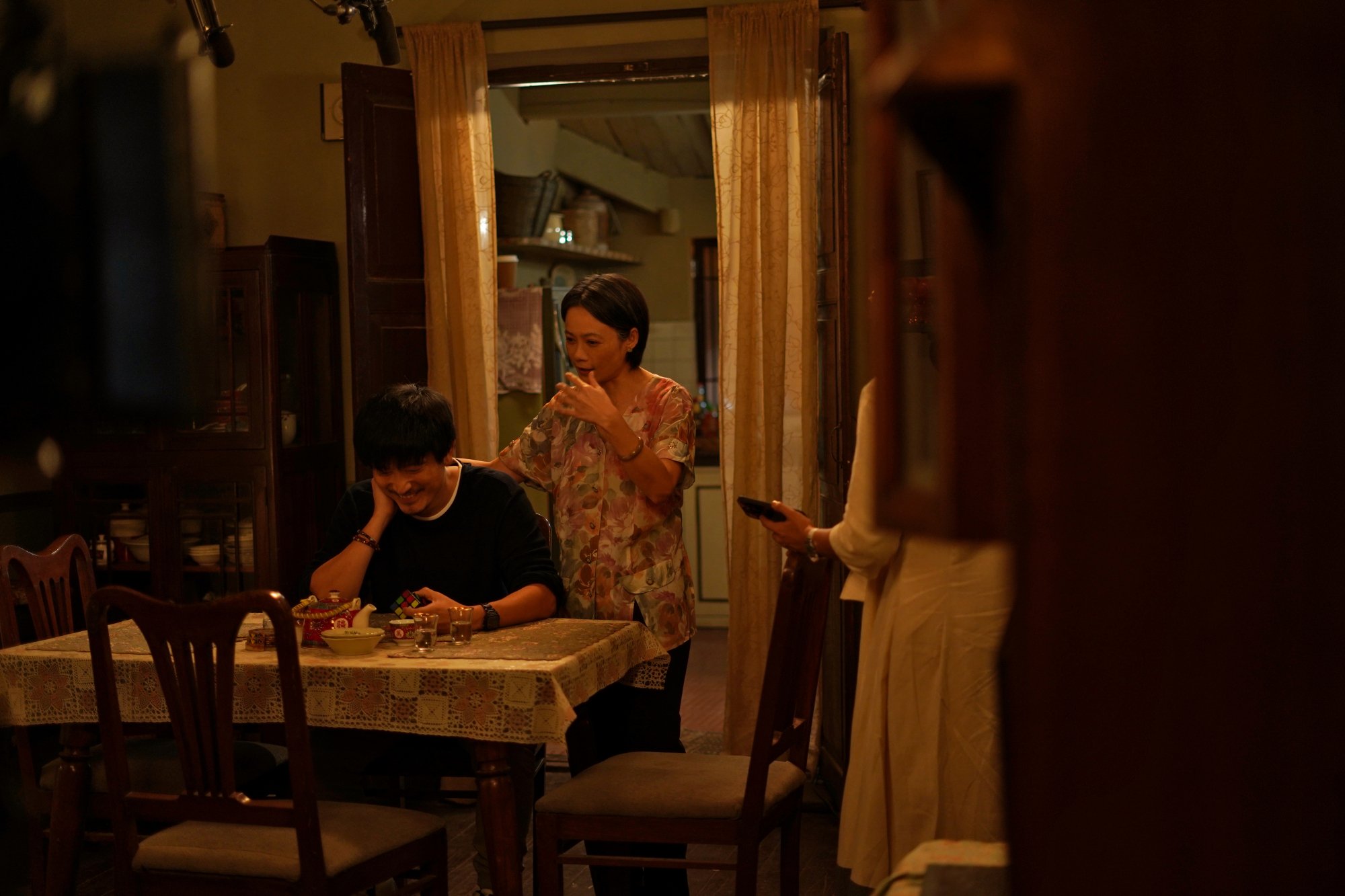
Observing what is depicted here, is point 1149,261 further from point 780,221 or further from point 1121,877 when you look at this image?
point 780,221

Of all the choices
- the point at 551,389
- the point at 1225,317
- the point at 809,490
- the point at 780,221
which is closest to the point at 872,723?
the point at 1225,317

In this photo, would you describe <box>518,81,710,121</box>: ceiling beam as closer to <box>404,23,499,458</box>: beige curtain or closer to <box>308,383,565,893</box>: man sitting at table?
<box>404,23,499,458</box>: beige curtain

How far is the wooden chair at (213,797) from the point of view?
196 centimetres

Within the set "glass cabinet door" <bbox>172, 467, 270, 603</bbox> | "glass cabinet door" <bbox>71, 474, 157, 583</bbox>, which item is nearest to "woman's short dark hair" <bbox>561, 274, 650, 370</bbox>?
"glass cabinet door" <bbox>172, 467, 270, 603</bbox>

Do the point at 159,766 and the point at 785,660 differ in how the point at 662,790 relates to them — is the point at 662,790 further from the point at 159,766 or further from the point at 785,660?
the point at 159,766

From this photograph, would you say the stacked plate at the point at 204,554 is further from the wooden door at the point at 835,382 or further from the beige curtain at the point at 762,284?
the wooden door at the point at 835,382

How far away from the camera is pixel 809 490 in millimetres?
3934

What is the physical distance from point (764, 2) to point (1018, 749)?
147 inches

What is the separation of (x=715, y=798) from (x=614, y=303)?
41.4 inches

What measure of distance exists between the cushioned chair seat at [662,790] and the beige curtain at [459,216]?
1982 mm

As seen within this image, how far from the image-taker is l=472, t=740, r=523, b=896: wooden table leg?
2168mm

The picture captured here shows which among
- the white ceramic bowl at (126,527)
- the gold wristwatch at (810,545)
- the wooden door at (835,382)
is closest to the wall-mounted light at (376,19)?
the wooden door at (835,382)

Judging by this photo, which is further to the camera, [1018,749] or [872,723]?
[872,723]

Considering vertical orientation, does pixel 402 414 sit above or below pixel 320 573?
above
